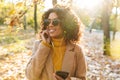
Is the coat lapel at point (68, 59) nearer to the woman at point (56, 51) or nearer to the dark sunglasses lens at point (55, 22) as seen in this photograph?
the woman at point (56, 51)

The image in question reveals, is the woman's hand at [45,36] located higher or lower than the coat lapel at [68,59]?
higher

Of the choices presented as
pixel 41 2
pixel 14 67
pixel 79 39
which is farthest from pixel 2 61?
pixel 79 39

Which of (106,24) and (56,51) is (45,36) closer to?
(56,51)

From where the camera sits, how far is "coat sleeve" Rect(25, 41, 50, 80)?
3.89 metres

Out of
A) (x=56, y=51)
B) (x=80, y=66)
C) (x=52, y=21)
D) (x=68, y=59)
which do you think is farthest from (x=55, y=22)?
(x=80, y=66)

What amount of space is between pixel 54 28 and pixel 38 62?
424 mm

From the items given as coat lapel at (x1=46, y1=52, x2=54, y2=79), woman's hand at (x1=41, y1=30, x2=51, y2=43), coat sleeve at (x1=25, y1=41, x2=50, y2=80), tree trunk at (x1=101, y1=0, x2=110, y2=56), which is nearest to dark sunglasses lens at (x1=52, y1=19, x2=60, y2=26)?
woman's hand at (x1=41, y1=30, x2=51, y2=43)

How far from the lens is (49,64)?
3.92m

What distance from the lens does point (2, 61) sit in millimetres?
14391

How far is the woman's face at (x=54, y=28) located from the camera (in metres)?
3.88

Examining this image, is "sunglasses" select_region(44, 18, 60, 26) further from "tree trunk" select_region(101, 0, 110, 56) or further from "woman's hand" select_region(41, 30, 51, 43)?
"tree trunk" select_region(101, 0, 110, 56)

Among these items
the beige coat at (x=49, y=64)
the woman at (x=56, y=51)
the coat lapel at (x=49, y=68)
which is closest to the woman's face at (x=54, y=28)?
the woman at (x=56, y=51)

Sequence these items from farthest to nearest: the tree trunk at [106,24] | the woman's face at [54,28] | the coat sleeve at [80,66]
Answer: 1. the tree trunk at [106,24]
2. the coat sleeve at [80,66]
3. the woman's face at [54,28]

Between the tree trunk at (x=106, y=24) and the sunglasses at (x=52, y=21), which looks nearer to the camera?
the sunglasses at (x=52, y=21)
